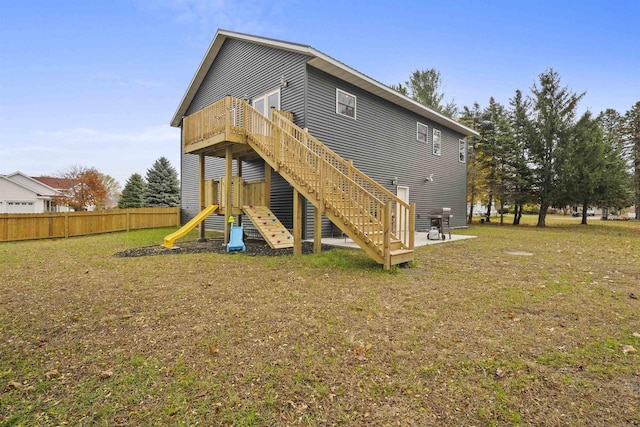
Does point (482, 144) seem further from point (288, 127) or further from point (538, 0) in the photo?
point (288, 127)

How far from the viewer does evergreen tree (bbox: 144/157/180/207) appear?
22.2 m

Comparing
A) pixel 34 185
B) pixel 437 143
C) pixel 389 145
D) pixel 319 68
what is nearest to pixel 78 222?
pixel 319 68

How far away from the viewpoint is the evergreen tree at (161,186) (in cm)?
2225

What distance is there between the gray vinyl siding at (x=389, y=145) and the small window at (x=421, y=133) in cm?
24

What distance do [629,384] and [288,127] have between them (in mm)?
7762

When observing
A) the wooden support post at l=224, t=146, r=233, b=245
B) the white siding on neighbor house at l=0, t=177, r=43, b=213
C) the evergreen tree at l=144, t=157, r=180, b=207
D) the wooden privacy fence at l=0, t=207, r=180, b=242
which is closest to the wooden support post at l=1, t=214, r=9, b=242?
the wooden privacy fence at l=0, t=207, r=180, b=242

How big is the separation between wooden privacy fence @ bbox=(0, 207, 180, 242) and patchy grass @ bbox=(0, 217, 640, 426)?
779 cm

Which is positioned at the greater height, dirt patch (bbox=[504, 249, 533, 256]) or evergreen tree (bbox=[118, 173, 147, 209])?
evergreen tree (bbox=[118, 173, 147, 209])

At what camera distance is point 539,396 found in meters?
2.13

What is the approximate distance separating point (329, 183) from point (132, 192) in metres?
25.4

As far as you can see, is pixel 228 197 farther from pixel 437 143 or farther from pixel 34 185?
pixel 34 185

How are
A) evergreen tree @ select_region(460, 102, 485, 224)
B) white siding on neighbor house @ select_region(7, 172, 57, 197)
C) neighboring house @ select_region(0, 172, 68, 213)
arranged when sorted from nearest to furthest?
1. evergreen tree @ select_region(460, 102, 485, 224)
2. neighboring house @ select_region(0, 172, 68, 213)
3. white siding on neighbor house @ select_region(7, 172, 57, 197)

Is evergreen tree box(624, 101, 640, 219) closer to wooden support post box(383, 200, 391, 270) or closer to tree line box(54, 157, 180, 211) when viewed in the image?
wooden support post box(383, 200, 391, 270)

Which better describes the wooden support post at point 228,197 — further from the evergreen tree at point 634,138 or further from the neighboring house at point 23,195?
the evergreen tree at point 634,138
